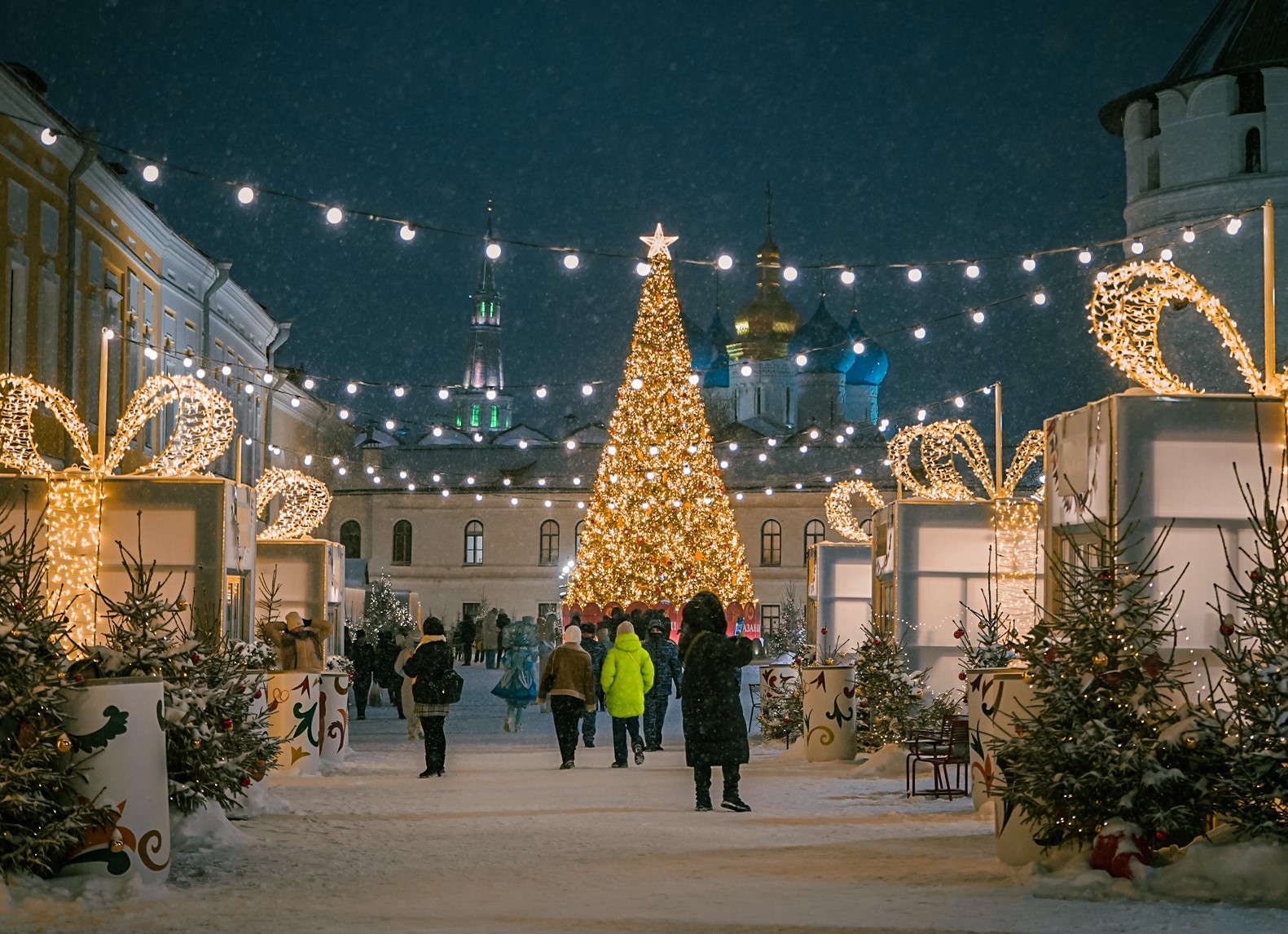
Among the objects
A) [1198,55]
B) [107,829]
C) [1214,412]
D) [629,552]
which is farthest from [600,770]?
[1198,55]

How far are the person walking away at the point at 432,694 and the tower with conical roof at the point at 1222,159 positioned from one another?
2570 centimetres

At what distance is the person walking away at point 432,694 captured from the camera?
1543 centimetres

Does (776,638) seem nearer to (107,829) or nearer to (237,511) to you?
(237,511)

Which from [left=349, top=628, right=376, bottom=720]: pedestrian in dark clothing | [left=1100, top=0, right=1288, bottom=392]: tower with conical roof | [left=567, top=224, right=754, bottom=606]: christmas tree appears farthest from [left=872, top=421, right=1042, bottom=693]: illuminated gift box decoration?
[left=1100, top=0, right=1288, bottom=392]: tower with conical roof

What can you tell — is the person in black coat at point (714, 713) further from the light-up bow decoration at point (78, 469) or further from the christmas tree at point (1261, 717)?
the light-up bow decoration at point (78, 469)

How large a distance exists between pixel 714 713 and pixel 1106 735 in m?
4.42

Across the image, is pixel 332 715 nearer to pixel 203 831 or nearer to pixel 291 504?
pixel 203 831

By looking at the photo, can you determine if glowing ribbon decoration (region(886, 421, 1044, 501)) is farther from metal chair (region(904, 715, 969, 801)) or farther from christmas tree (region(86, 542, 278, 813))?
christmas tree (region(86, 542, 278, 813))

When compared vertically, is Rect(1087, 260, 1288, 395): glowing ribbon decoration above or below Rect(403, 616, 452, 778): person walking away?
above

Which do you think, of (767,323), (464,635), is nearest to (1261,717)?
(464,635)

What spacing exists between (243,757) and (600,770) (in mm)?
5898

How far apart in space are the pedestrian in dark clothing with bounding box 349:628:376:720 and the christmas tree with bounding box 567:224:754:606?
924 cm

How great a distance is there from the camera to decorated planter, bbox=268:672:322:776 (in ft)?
50.7

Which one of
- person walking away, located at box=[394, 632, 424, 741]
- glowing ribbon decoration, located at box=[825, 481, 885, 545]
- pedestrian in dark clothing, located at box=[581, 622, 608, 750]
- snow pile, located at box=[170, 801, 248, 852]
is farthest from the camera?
glowing ribbon decoration, located at box=[825, 481, 885, 545]
